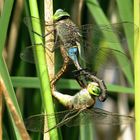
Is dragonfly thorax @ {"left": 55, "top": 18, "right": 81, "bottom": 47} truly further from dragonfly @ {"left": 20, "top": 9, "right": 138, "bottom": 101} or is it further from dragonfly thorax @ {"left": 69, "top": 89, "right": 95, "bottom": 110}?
dragonfly thorax @ {"left": 69, "top": 89, "right": 95, "bottom": 110}

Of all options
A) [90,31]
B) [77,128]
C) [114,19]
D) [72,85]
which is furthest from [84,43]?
[114,19]

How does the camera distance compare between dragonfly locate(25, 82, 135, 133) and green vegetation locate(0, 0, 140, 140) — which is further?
dragonfly locate(25, 82, 135, 133)

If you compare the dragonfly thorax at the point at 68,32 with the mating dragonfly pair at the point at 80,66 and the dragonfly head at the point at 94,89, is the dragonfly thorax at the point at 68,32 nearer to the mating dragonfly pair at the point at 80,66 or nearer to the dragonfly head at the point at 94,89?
the mating dragonfly pair at the point at 80,66

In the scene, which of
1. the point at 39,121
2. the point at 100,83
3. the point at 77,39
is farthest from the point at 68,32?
the point at 39,121

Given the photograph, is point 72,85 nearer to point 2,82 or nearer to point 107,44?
point 107,44

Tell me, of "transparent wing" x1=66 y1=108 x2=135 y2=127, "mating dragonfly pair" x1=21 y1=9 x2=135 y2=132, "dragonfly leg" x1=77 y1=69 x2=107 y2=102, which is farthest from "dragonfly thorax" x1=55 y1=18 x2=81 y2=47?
"transparent wing" x1=66 y1=108 x2=135 y2=127

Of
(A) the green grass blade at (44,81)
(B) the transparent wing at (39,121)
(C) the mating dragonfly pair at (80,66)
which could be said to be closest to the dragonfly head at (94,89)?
(C) the mating dragonfly pair at (80,66)

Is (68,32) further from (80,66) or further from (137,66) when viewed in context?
(137,66)

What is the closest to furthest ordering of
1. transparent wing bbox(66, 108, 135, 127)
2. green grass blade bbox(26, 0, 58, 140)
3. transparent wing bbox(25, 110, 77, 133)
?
green grass blade bbox(26, 0, 58, 140) < transparent wing bbox(25, 110, 77, 133) < transparent wing bbox(66, 108, 135, 127)

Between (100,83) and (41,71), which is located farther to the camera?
(100,83)
